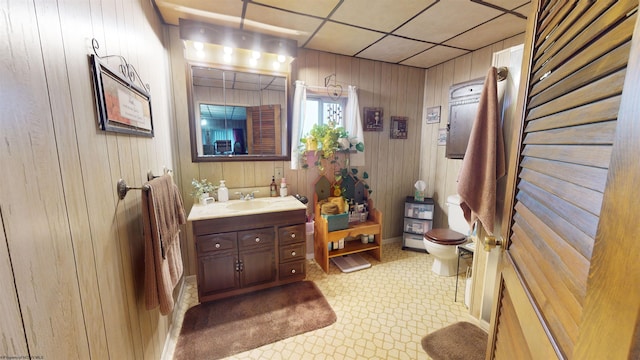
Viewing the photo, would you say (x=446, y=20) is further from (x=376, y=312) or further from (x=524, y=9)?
(x=376, y=312)

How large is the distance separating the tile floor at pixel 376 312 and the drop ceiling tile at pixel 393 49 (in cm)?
241

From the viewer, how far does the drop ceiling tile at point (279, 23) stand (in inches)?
73.8

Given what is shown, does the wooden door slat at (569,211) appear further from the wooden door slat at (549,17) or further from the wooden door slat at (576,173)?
the wooden door slat at (549,17)

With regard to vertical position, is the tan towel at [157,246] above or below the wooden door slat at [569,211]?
below

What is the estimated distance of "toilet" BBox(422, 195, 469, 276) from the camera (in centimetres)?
232

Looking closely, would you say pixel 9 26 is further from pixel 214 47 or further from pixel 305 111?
pixel 305 111

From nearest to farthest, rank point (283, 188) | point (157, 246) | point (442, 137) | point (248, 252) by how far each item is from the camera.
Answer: point (157, 246) → point (248, 252) → point (283, 188) → point (442, 137)

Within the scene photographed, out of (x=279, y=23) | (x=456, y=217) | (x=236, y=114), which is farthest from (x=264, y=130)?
(x=456, y=217)

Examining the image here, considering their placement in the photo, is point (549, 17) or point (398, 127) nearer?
point (549, 17)

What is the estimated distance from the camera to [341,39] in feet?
7.67

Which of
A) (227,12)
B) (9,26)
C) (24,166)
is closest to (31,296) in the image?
(24,166)

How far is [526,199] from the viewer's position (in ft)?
2.56

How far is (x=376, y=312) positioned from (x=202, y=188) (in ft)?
6.26

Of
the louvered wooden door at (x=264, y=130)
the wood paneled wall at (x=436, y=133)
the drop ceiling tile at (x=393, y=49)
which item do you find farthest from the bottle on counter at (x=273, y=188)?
the wood paneled wall at (x=436, y=133)
